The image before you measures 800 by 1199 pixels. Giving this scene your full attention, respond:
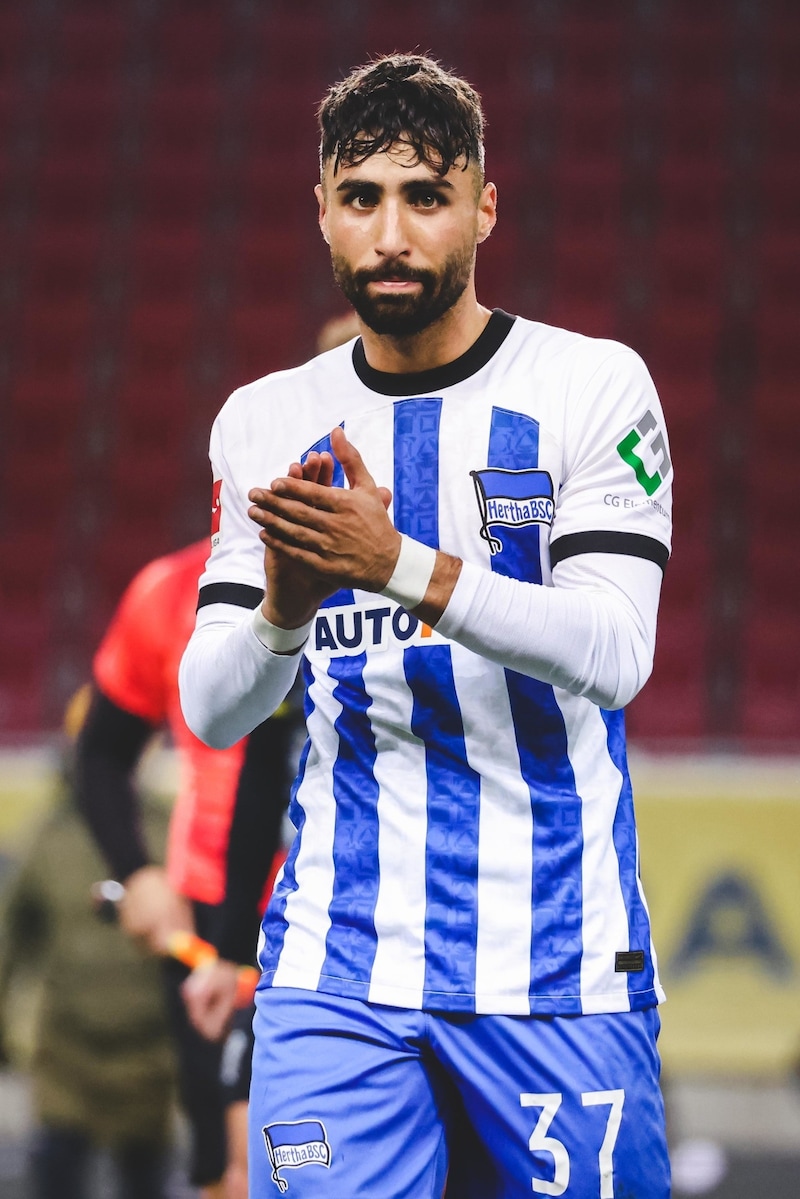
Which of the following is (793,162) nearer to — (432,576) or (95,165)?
(95,165)

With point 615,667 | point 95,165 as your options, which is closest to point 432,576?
point 615,667

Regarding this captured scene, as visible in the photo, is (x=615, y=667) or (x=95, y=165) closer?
(x=615, y=667)

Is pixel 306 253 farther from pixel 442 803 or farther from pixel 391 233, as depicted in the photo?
pixel 442 803

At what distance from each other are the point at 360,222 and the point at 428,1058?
3.66ft

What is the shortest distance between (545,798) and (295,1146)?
1.81ft

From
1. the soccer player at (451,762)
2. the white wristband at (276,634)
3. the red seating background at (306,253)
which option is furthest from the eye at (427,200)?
the red seating background at (306,253)

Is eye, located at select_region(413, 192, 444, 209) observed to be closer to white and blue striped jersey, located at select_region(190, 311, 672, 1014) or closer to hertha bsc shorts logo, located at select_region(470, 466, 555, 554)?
white and blue striped jersey, located at select_region(190, 311, 672, 1014)

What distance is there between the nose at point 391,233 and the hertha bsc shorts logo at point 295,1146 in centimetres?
114

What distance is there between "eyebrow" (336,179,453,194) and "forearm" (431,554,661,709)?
538 mm

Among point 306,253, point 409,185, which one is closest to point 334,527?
point 409,185

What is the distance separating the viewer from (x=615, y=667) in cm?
206

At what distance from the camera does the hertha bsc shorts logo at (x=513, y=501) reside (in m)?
2.18

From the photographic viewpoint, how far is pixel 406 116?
7.30ft

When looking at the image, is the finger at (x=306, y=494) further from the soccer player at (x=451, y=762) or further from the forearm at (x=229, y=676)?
the forearm at (x=229, y=676)
